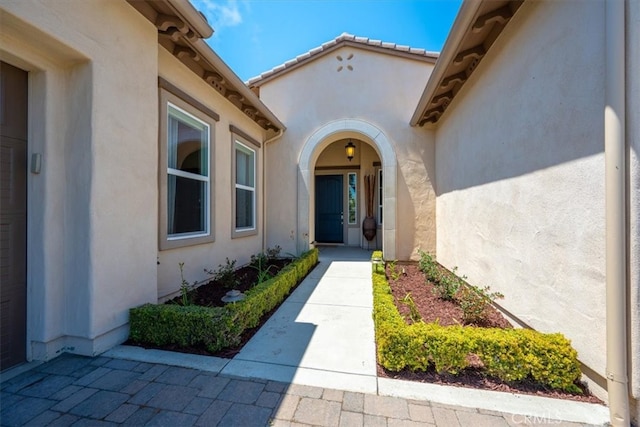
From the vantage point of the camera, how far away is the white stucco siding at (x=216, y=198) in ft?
12.4

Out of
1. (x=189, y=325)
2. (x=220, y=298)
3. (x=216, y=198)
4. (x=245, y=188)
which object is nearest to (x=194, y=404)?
(x=189, y=325)

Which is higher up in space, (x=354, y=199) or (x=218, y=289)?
(x=354, y=199)

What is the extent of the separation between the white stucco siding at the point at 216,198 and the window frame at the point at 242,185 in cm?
6

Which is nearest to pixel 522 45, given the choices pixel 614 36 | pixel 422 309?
pixel 614 36

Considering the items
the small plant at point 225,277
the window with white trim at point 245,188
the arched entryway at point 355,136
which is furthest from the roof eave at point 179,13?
the arched entryway at point 355,136

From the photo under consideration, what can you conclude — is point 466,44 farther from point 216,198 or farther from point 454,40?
point 216,198

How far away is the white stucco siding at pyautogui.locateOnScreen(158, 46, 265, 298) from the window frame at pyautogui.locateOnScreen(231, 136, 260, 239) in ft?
0.19

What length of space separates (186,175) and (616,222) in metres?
4.76

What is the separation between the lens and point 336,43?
712 cm

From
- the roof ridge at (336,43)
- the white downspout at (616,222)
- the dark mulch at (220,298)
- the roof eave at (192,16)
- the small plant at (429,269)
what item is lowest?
the dark mulch at (220,298)

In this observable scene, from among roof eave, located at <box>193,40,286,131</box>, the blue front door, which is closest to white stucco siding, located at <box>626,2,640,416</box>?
roof eave, located at <box>193,40,286,131</box>

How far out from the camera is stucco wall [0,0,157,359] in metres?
2.50

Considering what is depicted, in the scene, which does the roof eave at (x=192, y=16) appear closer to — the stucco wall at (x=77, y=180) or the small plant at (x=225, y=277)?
the stucco wall at (x=77, y=180)

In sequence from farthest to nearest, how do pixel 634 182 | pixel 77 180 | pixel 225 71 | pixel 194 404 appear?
pixel 225 71 → pixel 77 180 → pixel 194 404 → pixel 634 182
